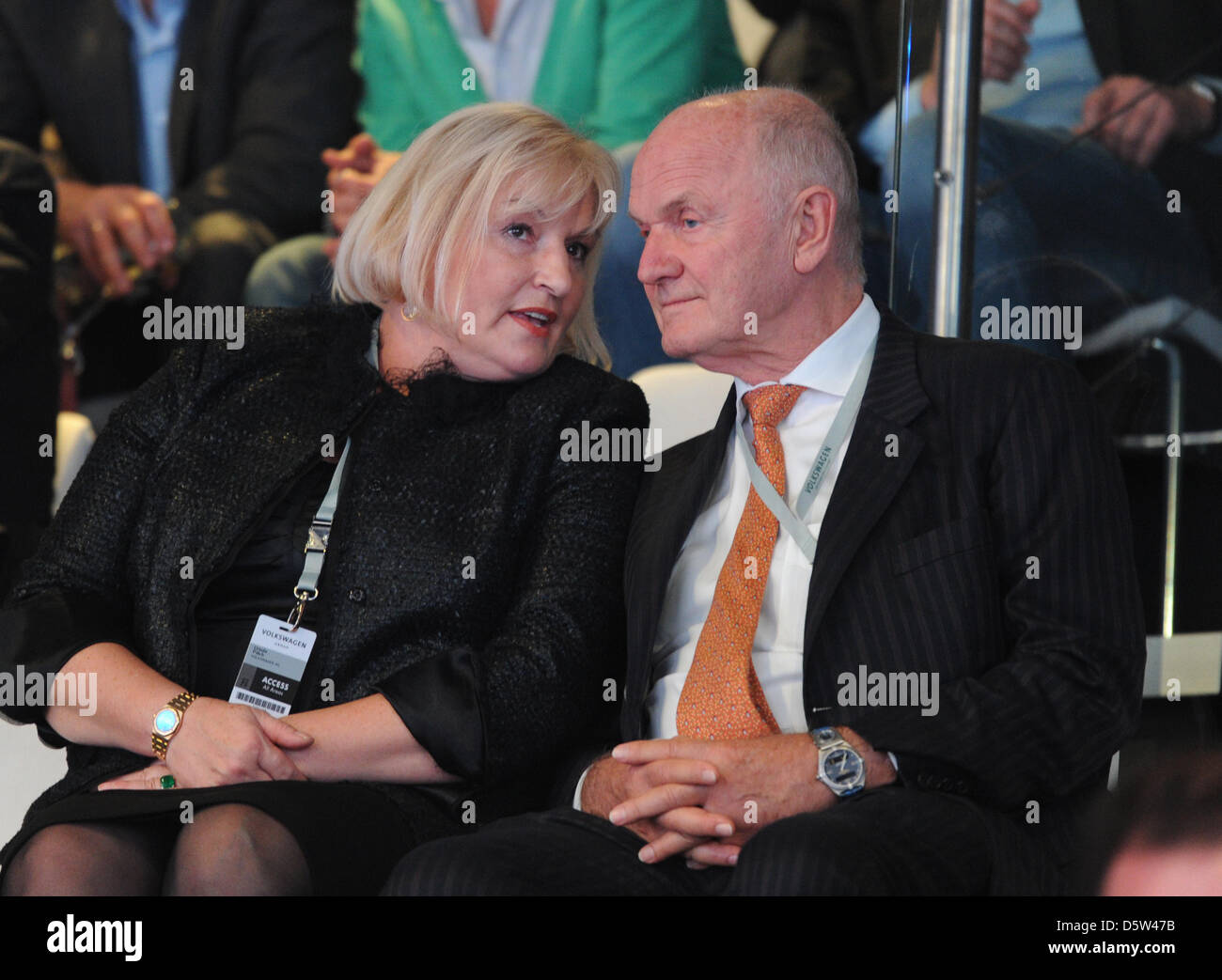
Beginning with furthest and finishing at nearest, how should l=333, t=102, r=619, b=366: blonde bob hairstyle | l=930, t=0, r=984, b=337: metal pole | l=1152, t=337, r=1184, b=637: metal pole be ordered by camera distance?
l=1152, t=337, r=1184, b=637: metal pole < l=930, t=0, r=984, b=337: metal pole < l=333, t=102, r=619, b=366: blonde bob hairstyle

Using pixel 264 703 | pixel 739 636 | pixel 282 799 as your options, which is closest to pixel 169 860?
pixel 282 799

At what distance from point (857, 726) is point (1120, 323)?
159 cm

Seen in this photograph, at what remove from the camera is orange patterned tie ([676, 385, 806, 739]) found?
1.73 m

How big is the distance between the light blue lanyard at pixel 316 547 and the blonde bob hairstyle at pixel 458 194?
0.29m

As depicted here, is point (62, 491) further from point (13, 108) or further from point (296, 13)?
point (296, 13)

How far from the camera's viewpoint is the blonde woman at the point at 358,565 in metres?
1.67

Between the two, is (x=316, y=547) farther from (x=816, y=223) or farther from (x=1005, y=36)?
(x=1005, y=36)

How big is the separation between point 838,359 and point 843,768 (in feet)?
1.89

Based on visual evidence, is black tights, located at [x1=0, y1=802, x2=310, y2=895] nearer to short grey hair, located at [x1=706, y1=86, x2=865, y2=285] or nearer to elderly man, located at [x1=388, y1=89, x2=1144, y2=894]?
elderly man, located at [x1=388, y1=89, x2=1144, y2=894]

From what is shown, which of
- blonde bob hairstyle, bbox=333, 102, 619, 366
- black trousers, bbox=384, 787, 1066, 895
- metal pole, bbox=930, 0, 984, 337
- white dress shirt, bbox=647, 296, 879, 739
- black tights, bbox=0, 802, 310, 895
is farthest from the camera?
metal pole, bbox=930, 0, 984, 337

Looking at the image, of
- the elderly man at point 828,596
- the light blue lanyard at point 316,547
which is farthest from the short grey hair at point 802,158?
the light blue lanyard at point 316,547

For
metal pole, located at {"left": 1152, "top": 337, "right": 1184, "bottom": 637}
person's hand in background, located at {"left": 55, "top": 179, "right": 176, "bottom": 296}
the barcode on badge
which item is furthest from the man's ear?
person's hand in background, located at {"left": 55, "top": 179, "right": 176, "bottom": 296}

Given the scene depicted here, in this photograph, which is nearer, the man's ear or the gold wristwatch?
the gold wristwatch
